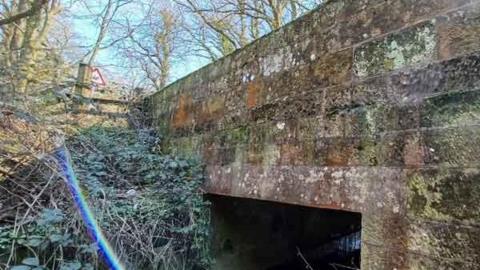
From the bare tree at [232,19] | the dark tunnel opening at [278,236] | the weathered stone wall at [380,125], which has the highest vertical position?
the bare tree at [232,19]

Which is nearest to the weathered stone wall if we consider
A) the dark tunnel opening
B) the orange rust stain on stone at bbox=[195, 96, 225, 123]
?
the orange rust stain on stone at bbox=[195, 96, 225, 123]

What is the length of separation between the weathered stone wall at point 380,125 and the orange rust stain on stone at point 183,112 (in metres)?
1.15

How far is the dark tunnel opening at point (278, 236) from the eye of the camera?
3.44 metres

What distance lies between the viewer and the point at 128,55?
999 centimetres

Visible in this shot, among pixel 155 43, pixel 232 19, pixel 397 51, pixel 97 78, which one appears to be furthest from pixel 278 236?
pixel 155 43

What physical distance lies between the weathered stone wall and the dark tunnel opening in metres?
0.79

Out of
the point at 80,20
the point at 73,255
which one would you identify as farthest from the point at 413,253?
the point at 80,20

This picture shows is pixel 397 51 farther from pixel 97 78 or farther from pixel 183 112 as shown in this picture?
pixel 97 78

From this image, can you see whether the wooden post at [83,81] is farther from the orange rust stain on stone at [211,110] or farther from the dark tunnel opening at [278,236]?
the dark tunnel opening at [278,236]

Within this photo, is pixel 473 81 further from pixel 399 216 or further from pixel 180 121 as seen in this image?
pixel 180 121

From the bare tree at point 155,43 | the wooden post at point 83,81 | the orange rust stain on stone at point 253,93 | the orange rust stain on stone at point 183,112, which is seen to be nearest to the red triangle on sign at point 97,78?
the wooden post at point 83,81

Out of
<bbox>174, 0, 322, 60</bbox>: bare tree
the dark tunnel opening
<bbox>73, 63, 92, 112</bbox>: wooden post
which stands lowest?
the dark tunnel opening

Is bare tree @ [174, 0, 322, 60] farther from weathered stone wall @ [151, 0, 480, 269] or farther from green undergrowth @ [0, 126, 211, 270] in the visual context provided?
weathered stone wall @ [151, 0, 480, 269]

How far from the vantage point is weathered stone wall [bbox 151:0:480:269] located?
1.48 metres
